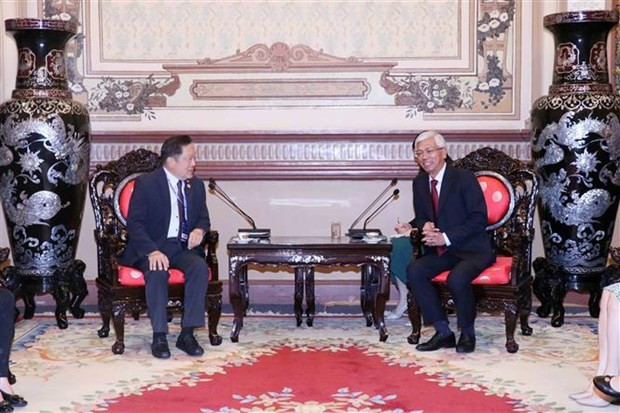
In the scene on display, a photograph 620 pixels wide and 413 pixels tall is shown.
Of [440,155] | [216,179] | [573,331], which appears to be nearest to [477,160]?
[440,155]

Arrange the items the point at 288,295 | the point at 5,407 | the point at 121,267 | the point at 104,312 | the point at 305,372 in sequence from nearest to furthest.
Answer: the point at 5,407 < the point at 305,372 < the point at 121,267 < the point at 104,312 < the point at 288,295

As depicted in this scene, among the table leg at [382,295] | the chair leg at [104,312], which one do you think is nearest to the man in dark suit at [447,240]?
the table leg at [382,295]

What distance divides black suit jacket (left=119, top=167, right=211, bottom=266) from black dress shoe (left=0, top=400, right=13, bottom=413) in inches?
53.7

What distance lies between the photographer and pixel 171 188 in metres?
5.32

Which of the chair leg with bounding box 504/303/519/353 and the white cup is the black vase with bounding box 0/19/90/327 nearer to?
the white cup

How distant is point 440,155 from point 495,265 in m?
0.69

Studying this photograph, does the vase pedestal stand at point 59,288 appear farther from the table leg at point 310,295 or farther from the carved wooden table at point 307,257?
the table leg at point 310,295

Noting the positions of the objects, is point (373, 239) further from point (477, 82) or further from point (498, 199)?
point (477, 82)

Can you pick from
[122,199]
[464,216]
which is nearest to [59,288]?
[122,199]

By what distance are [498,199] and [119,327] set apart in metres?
2.28

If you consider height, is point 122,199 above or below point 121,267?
above

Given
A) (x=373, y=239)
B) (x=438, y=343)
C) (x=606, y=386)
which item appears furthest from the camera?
(x=373, y=239)

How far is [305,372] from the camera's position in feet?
15.3

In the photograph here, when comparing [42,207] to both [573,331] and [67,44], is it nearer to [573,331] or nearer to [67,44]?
[67,44]
